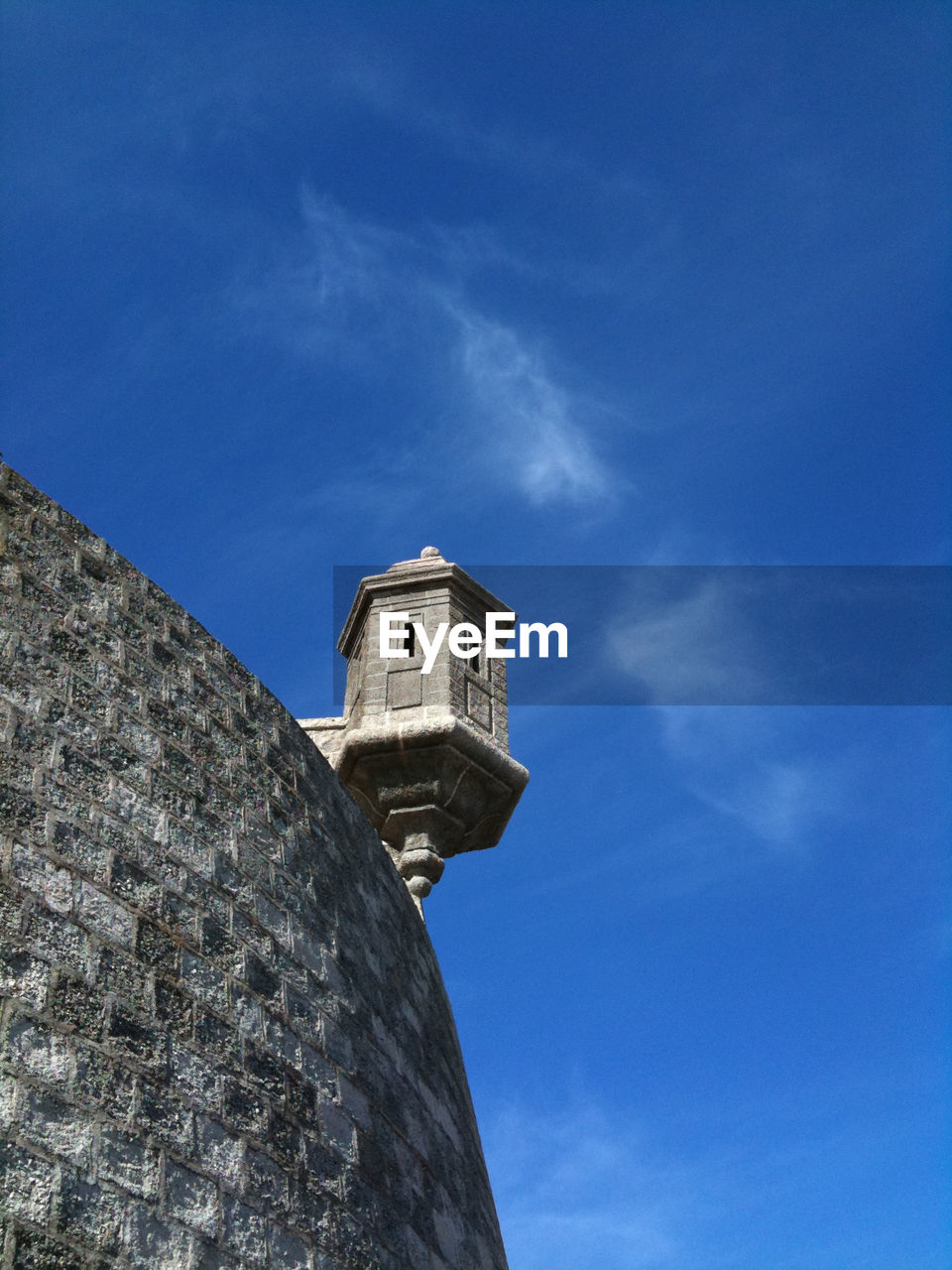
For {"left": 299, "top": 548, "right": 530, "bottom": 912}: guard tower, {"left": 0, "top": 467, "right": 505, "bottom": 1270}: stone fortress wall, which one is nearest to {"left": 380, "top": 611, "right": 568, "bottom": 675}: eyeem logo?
{"left": 299, "top": 548, "right": 530, "bottom": 912}: guard tower

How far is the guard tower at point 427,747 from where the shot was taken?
7684mm

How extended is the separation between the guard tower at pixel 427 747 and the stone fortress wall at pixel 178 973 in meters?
2.40

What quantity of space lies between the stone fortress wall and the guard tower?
2.40 meters

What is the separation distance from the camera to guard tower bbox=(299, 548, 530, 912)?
25.2 feet

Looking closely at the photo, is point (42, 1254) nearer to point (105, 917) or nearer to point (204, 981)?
point (105, 917)

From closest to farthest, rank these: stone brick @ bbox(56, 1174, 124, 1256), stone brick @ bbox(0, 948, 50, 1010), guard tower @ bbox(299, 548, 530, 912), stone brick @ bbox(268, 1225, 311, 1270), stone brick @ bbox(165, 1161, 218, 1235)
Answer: stone brick @ bbox(56, 1174, 124, 1256) → stone brick @ bbox(0, 948, 50, 1010) → stone brick @ bbox(165, 1161, 218, 1235) → stone brick @ bbox(268, 1225, 311, 1270) → guard tower @ bbox(299, 548, 530, 912)

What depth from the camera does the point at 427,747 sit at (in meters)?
7.71

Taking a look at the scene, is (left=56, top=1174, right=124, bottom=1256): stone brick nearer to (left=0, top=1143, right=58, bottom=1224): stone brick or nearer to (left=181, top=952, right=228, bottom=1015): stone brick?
(left=0, top=1143, right=58, bottom=1224): stone brick

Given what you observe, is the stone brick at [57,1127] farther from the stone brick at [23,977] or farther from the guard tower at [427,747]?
the guard tower at [427,747]

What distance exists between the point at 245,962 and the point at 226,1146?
0.60m

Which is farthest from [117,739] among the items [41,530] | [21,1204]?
[21,1204]

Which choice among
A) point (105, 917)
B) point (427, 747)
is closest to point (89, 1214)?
point (105, 917)

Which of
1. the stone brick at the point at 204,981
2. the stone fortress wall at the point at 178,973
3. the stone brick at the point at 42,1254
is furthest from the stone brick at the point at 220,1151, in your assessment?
the stone brick at the point at 42,1254

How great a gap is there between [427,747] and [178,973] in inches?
162
